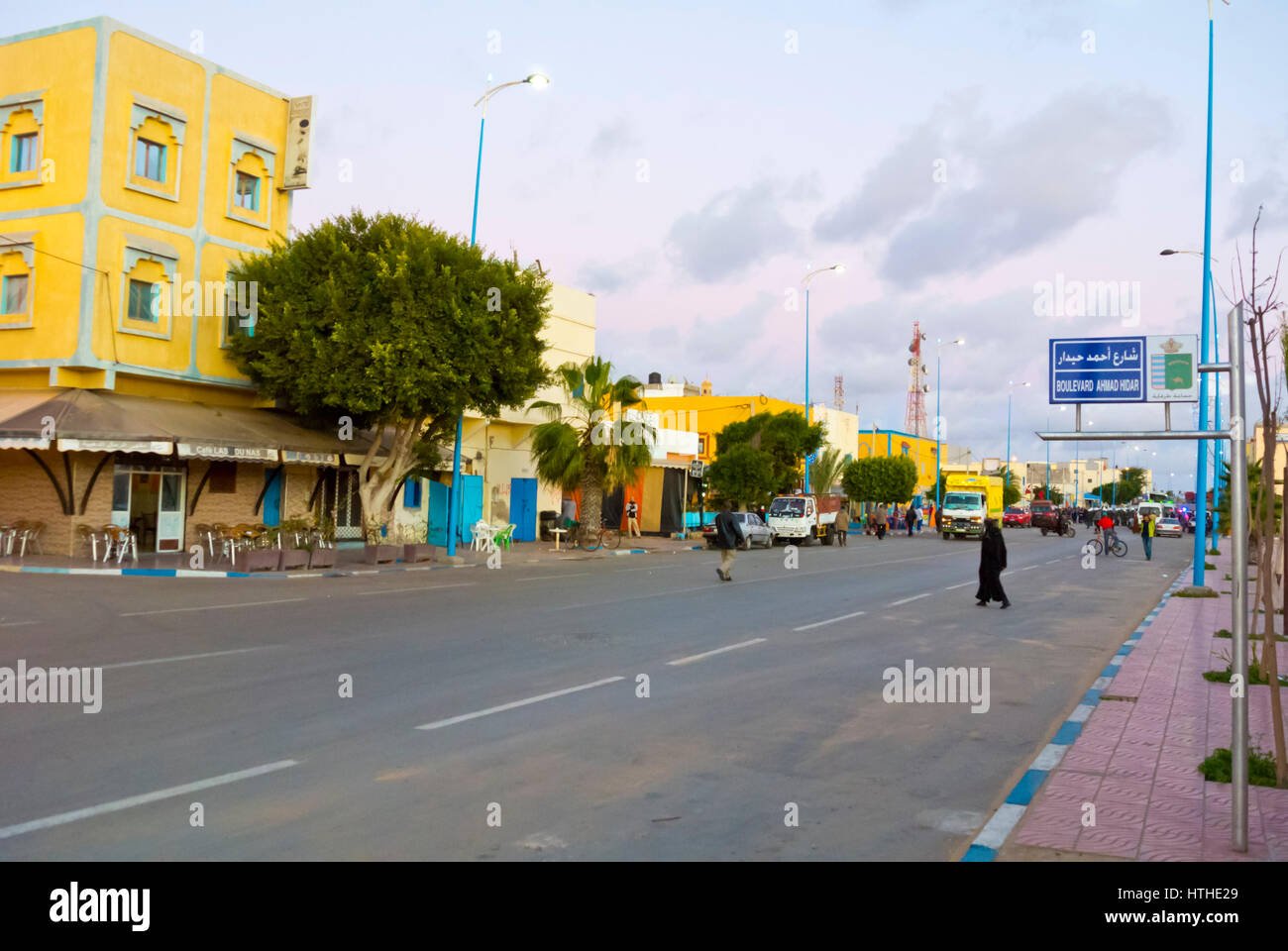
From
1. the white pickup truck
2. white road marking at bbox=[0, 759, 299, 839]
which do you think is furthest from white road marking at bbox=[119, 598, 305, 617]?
the white pickup truck

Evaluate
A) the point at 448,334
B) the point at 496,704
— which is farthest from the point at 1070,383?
the point at 448,334

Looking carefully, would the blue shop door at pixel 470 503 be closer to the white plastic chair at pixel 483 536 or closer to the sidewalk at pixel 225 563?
the sidewalk at pixel 225 563

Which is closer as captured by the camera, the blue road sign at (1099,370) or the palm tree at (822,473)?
the blue road sign at (1099,370)

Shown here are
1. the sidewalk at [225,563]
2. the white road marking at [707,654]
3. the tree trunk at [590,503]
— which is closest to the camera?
the white road marking at [707,654]

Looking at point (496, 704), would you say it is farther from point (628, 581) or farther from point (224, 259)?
point (224, 259)

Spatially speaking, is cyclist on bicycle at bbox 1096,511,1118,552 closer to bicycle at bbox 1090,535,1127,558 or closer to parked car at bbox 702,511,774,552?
bicycle at bbox 1090,535,1127,558

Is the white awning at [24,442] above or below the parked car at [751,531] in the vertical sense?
above

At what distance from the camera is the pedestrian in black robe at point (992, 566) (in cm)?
1839

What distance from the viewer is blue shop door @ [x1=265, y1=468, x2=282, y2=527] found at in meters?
28.5

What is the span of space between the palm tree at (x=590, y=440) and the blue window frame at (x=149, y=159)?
12.7 metres

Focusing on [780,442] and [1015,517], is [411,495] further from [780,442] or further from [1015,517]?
[1015,517]

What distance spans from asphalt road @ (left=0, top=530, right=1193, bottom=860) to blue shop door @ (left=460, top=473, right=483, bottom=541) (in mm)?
19273

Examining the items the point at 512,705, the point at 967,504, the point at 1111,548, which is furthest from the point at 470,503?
the point at 967,504

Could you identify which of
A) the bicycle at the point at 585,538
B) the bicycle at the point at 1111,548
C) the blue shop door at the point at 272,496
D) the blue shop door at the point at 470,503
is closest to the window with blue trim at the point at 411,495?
the blue shop door at the point at 470,503
